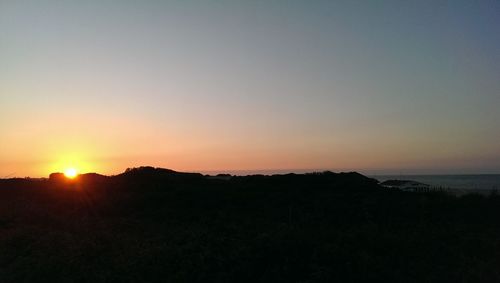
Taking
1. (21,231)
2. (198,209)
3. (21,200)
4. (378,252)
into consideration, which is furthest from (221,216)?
(21,200)

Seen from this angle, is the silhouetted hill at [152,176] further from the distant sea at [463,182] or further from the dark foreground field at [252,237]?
the distant sea at [463,182]

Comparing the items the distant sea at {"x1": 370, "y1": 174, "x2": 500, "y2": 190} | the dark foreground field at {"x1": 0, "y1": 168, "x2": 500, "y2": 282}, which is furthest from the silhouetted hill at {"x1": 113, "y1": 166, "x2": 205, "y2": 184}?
the distant sea at {"x1": 370, "y1": 174, "x2": 500, "y2": 190}

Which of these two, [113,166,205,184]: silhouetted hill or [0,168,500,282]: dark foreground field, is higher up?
[113,166,205,184]: silhouetted hill

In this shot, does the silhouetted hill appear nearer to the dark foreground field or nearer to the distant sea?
the dark foreground field

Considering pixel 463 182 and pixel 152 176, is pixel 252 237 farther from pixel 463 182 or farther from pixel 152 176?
pixel 463 182

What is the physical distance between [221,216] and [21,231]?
8.08 m

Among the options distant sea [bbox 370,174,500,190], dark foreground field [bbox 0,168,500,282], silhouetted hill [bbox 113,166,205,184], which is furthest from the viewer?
distant sea [bbox 370,174,500,190]

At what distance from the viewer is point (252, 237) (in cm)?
1530

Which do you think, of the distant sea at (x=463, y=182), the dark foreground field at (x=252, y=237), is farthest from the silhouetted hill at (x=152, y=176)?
the distant sea at (x=463, y=182)

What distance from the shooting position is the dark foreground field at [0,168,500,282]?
11.8m

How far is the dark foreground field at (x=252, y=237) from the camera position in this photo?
1176 cm

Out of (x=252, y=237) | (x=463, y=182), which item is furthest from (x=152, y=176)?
(x=463, y=182)

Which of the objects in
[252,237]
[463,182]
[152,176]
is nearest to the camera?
[252,237]

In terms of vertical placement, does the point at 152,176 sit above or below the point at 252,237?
above
